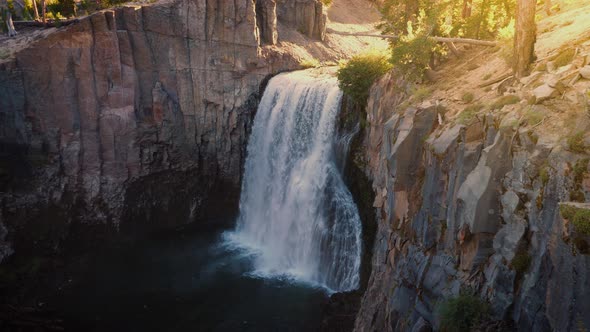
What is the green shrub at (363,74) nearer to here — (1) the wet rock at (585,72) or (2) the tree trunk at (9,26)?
(1) the wet rock at (585,72)

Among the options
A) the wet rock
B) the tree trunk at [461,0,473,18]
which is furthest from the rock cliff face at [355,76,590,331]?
the tree trunk at [461,0,473,18]

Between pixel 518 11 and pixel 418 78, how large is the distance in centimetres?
420

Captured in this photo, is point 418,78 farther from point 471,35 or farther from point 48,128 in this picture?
point 48,128

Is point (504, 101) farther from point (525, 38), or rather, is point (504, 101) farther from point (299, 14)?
point (299, 14)

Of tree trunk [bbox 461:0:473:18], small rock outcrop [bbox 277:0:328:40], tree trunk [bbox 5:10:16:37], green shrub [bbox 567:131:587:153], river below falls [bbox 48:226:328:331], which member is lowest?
river below falls [bbox 48:226:328:331]

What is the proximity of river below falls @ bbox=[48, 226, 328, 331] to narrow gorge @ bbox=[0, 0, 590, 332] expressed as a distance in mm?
114

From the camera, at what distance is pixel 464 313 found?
8945mm

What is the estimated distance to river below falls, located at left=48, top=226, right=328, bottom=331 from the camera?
19.7m

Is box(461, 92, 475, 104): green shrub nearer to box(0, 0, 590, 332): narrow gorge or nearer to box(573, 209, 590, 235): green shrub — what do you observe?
box(0, 0, 590, 332): narrow gorge

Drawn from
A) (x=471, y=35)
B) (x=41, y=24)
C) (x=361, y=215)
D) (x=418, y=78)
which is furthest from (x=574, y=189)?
(x=41, y=24)

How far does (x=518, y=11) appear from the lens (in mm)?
11312

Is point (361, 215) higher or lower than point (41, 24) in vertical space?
lower

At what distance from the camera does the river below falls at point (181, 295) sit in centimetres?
1973

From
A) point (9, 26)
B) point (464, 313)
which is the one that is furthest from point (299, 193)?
point (9, 26)
